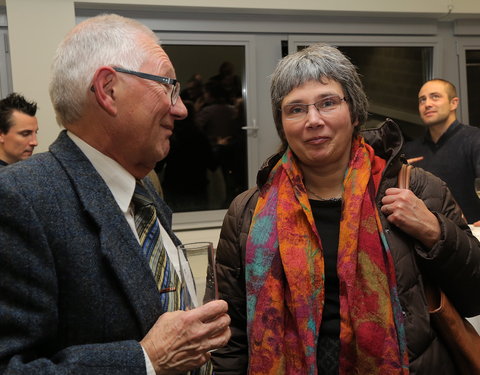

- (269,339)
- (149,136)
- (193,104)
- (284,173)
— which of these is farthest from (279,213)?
(193,104)

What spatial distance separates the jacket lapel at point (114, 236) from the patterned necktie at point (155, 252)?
0.05 metres

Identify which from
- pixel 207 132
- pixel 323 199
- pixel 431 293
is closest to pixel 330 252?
pixel 323 199

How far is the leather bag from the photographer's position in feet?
4.21

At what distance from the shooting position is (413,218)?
1296 millimetres

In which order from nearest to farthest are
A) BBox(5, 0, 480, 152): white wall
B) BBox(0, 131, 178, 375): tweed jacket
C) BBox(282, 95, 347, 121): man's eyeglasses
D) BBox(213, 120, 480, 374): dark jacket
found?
BBox(0, 131, 178, 375): tweed jacket
BBox(213, 120, 480, 374): dark jacket
BBox(282, 95, 347, 121): man's eyeglasses
BBox(5, 0, 480, 152): white wall

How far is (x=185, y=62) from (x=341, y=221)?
2.67 metres

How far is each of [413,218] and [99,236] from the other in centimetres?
82

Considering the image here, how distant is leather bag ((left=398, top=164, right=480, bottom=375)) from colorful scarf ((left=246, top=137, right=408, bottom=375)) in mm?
110

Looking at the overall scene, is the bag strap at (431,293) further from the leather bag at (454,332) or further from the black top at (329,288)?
the black top at (329,288)

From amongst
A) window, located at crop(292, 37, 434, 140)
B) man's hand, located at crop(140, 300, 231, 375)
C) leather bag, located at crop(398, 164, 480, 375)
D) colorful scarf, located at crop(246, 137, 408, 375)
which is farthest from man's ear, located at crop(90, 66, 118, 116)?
window, located at crop(292, 37, 434, 140)

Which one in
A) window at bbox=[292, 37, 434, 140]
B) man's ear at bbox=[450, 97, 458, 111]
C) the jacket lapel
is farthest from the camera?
window at bbox=[292, 37, 434, 140]

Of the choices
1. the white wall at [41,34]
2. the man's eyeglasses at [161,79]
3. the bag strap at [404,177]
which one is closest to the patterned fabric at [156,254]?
the man's eyeglasses at [161,79]

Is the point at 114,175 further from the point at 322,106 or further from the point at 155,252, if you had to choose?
the point at 322,106

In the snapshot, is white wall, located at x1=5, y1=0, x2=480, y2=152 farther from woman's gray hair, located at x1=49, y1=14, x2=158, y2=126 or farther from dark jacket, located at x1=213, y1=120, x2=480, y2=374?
woman's gray hair, located at x1=49, y1=14, x2=158, y2=126
